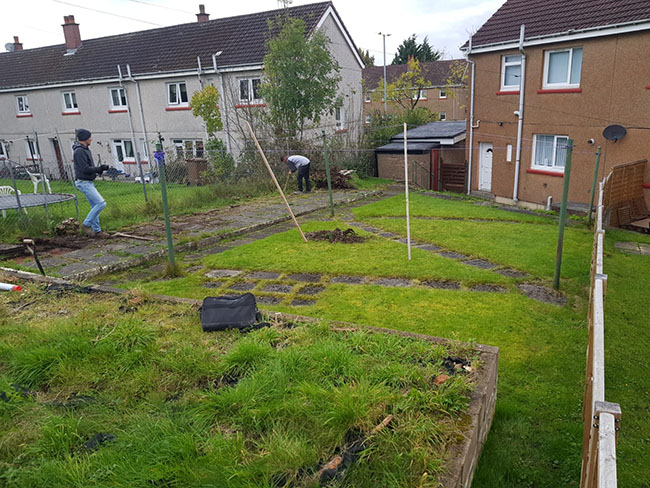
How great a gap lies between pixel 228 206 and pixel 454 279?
8.39m

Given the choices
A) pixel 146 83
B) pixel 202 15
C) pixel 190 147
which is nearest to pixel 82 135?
pixel 190 147

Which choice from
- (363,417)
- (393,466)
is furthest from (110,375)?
(393,466)

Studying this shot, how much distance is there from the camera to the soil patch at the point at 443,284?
22.3 ft

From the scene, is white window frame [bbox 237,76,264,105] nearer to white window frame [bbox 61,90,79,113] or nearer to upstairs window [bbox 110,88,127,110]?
upstairs window [bbox 110,88,127,110]

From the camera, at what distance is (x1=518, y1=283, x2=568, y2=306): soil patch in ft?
20.5

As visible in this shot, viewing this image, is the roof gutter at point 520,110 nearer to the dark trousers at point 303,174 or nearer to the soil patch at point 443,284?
the dark trousers at point 303,174

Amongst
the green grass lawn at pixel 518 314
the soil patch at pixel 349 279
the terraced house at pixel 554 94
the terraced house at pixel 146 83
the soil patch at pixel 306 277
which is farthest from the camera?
the terraced house at pixel 146 83

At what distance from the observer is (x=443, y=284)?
22.8ft

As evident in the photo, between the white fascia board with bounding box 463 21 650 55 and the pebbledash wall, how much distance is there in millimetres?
192

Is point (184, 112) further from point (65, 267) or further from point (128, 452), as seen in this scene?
point (128, 452)

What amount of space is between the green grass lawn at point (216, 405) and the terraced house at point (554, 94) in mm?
12922

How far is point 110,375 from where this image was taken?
149 inches

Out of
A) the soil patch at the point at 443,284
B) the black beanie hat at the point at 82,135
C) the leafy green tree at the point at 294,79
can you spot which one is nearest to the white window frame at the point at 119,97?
the leafy green tree at the point at 294,79

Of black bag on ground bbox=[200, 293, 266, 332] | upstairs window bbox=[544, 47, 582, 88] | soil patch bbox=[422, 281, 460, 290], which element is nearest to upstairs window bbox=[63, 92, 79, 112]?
upstairs window bbox=[544, 47, 582, 88]
